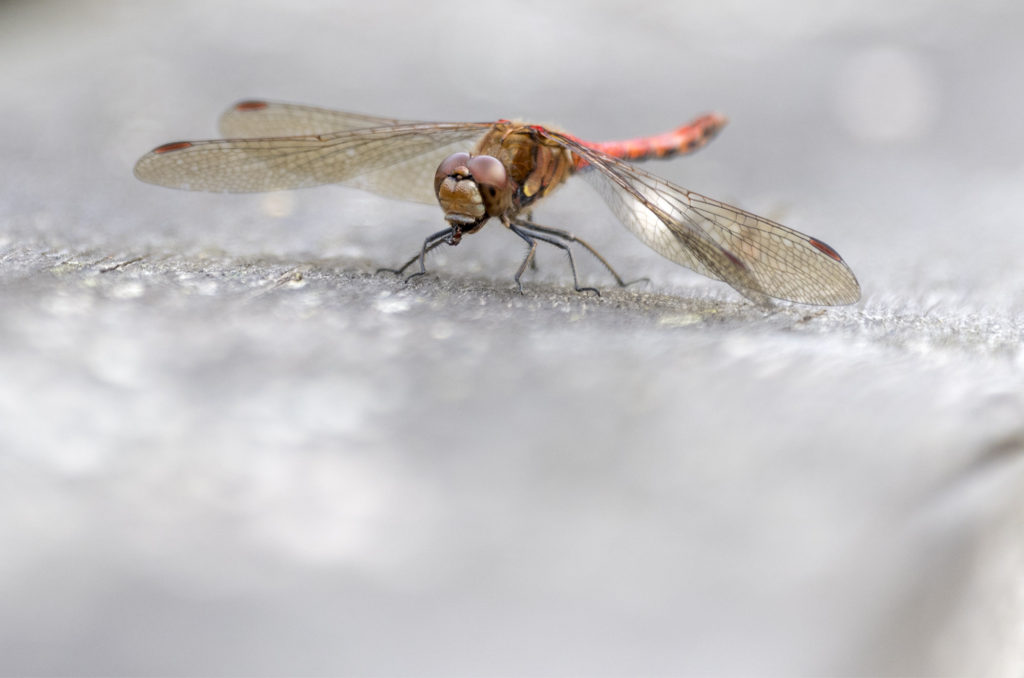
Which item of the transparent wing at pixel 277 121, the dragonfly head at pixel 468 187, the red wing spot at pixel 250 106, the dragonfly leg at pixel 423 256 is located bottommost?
the dragonfly leg at pixel 423 256

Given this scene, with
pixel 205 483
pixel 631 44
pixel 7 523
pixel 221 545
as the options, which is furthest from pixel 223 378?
pixel 631 44

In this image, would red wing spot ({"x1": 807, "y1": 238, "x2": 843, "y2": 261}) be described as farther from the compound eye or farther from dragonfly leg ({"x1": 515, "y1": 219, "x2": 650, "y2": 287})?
the compound eye

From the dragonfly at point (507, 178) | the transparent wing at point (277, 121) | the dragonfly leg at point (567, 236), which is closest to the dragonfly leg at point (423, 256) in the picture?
the dragonfly at point (507, 178)

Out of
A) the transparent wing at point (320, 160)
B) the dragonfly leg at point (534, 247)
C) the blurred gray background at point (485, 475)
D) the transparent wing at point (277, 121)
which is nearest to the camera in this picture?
the blurred gray background at point (485, 475)

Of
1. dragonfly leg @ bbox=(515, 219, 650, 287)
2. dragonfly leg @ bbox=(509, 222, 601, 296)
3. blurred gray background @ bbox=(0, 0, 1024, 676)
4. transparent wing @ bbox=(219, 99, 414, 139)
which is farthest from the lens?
transparent wing @ bbox=(219, 99, 414, 139)

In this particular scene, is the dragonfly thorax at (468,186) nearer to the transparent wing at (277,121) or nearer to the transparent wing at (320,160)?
the transparent wing at (320,160)

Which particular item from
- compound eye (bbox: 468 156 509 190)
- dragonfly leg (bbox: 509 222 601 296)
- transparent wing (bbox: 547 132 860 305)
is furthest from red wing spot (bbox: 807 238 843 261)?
compound eye (bbox: 468 156 509 190)

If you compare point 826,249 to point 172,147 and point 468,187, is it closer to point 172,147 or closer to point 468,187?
point 468,187
